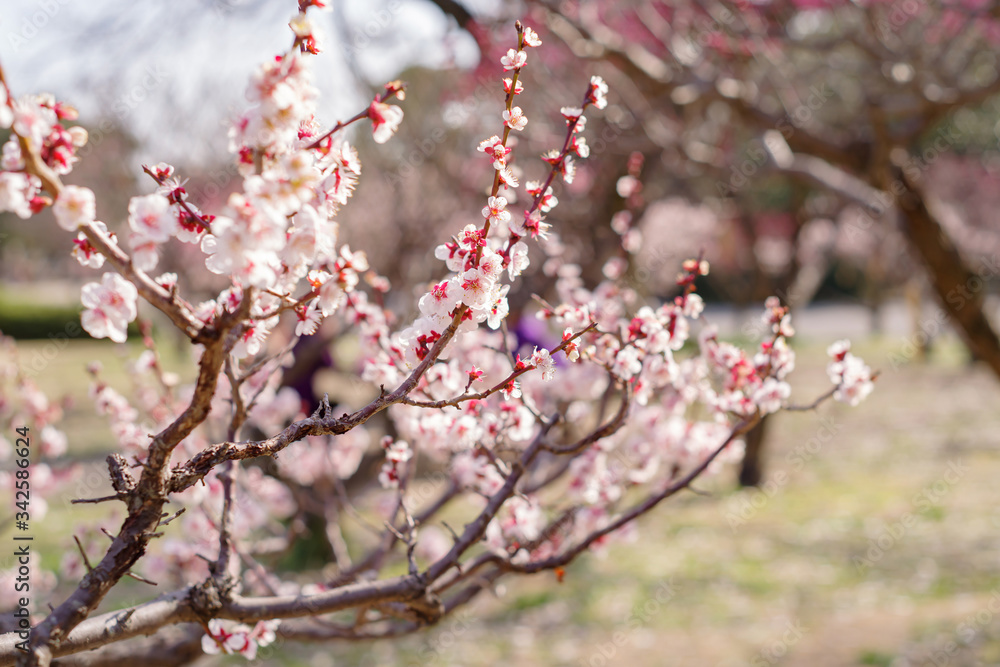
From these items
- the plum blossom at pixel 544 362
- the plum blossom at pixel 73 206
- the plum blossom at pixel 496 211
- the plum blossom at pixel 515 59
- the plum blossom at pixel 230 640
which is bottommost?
the plum blossom at pixel 230 640

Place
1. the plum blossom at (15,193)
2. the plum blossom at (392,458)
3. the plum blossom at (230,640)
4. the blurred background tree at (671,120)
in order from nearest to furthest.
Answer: the plum blossom at (15,193), the plum blossom at (230,640), the plum blossom at (392,458), the blurred background tree at (671,120)

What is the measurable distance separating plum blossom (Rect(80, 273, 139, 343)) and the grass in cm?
213

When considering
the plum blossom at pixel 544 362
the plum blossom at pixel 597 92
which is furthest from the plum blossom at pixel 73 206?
the plum blossom at pixel 597 92

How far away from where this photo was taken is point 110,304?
3.51 ft

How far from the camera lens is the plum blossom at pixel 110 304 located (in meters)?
1.06

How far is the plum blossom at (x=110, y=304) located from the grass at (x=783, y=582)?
2127mm

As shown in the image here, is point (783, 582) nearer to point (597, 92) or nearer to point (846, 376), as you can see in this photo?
point (846, 376)

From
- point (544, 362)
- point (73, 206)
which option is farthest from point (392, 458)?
point (73, 206)

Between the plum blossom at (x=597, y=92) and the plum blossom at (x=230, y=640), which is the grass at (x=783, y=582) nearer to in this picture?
the plum blossom at (x=230, y=640)

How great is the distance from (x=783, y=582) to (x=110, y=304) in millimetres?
5716

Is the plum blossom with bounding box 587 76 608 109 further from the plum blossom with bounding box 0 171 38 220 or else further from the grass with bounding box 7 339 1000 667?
the grass with bounding box 7 339 1000 667

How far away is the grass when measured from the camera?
4746 millimetres

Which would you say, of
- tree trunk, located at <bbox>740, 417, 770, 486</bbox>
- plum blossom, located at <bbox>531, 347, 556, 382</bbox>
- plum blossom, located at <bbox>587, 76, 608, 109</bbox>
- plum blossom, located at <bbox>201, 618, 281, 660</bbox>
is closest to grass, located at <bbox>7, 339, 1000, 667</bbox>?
tree trunk, located at <bbox>740, 417, 770, 486</bbox>

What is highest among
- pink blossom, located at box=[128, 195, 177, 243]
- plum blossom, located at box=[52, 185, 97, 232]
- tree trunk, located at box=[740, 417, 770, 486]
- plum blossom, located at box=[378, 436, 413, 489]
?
tree trunk, located at box=[740, 417, 770, 486]
